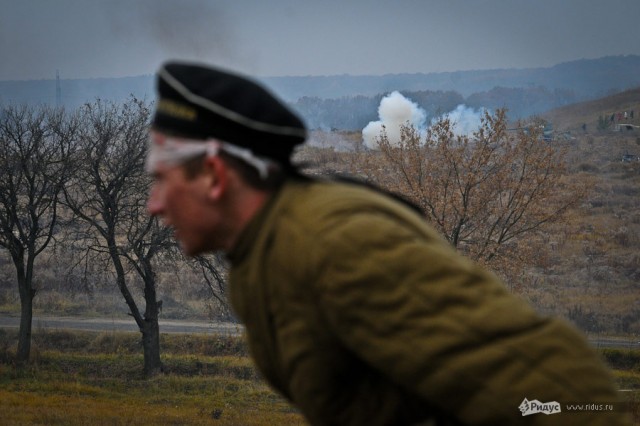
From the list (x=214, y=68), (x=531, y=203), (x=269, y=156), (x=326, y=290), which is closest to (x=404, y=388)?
(x=326, y=290)

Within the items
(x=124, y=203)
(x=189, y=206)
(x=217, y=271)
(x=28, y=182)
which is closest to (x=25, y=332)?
(x=28, y=182)

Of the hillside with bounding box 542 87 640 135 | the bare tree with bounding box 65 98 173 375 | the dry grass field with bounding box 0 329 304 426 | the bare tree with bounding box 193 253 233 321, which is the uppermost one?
the hillside with bounding box 542 87 640 135

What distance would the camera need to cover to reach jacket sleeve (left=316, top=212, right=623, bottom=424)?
5.26 ft

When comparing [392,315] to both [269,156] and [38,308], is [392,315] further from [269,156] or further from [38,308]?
[38,308]

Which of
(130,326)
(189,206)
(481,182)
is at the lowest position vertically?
(130,326)

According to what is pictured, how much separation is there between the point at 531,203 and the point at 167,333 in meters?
15.6

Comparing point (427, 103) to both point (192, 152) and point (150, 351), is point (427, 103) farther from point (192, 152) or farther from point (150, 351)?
point (192, 152)

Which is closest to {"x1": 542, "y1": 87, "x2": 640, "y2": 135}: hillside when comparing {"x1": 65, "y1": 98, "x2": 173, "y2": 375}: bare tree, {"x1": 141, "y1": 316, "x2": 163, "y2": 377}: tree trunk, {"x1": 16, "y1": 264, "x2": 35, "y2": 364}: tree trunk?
{"x1": 65, "y1": 98, "x2": 173, "y2": 375}: bare tree

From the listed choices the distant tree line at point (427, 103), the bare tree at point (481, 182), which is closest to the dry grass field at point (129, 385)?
the bare tree at point (481, 182)

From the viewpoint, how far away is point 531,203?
32.0m

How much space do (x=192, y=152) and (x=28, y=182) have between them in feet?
114

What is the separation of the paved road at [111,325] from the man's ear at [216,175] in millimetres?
34452

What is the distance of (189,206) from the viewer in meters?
1.86

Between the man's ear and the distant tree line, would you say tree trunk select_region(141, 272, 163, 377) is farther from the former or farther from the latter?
the distant tree line
